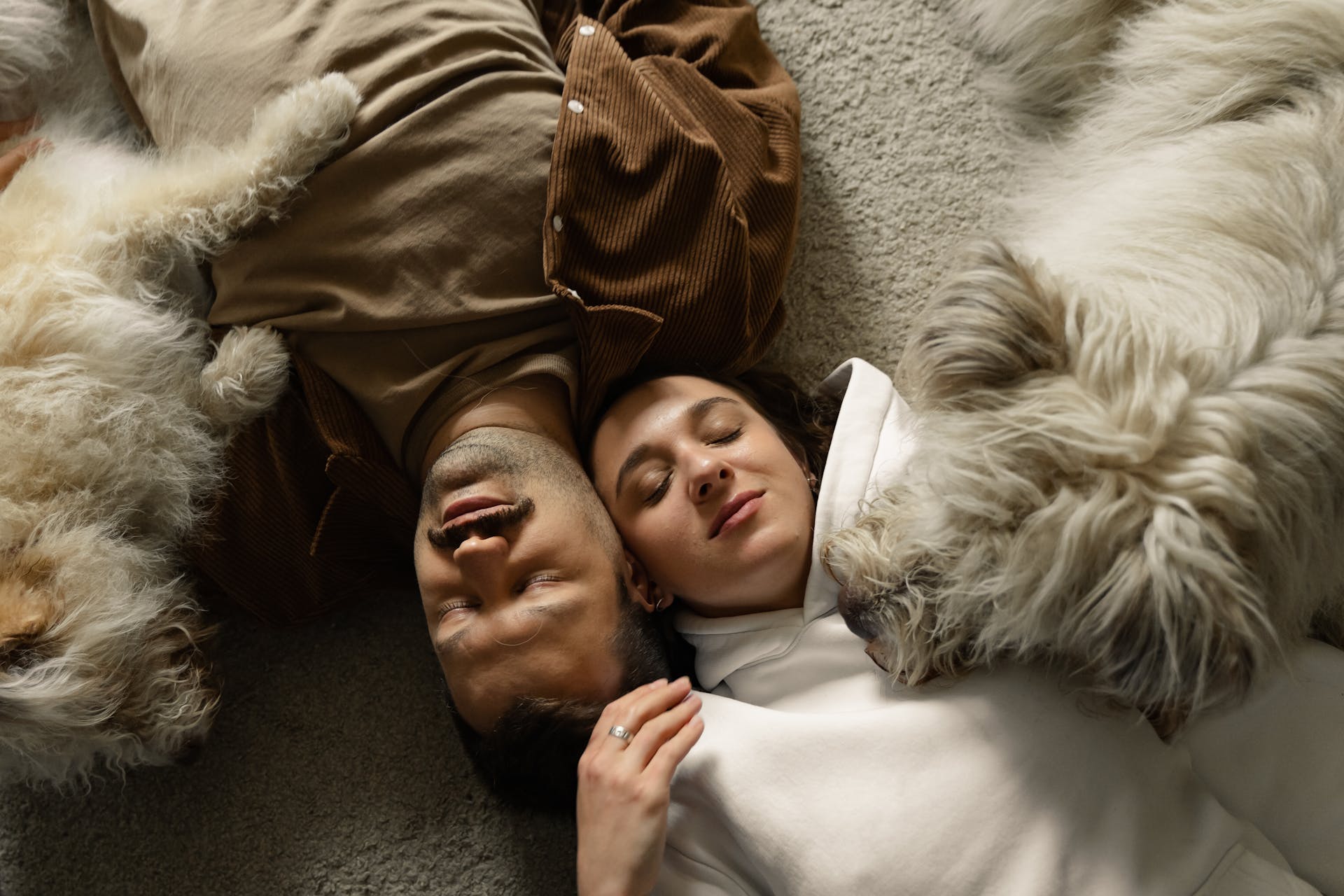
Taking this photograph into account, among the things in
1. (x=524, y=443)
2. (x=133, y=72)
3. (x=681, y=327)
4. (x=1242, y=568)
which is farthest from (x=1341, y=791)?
(x=133, y=72)

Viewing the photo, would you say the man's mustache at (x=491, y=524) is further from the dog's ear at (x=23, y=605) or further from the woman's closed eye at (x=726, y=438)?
the dog's ear at (x=23, y=605)

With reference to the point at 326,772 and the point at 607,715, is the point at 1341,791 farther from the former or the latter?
the point at 326,772

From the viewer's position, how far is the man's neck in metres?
1.43

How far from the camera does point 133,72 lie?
1.50 m

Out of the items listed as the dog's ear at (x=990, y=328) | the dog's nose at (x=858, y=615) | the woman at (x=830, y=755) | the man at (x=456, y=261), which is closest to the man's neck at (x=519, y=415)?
the man at (x=456, y=261)

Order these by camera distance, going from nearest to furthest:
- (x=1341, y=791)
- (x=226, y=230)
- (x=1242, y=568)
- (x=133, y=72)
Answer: (x=1242, y=568) → (x=1341, y=791) → (x=226, y=230) → (x=133, y=72)

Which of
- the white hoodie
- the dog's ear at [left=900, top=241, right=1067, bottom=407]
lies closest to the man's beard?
the white hoodie

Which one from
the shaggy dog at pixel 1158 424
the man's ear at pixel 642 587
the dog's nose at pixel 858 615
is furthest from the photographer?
the man's ear at pixel 642 587

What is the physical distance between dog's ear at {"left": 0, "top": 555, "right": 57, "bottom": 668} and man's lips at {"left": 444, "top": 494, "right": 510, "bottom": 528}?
0.56 meters

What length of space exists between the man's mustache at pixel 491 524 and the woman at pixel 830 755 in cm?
16

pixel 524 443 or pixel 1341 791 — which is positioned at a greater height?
pixel 524 443

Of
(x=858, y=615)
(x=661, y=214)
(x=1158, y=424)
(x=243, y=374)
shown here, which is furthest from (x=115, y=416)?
(x=1158, y=424)

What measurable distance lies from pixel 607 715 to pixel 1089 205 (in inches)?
41.3

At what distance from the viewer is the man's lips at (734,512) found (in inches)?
51.4
